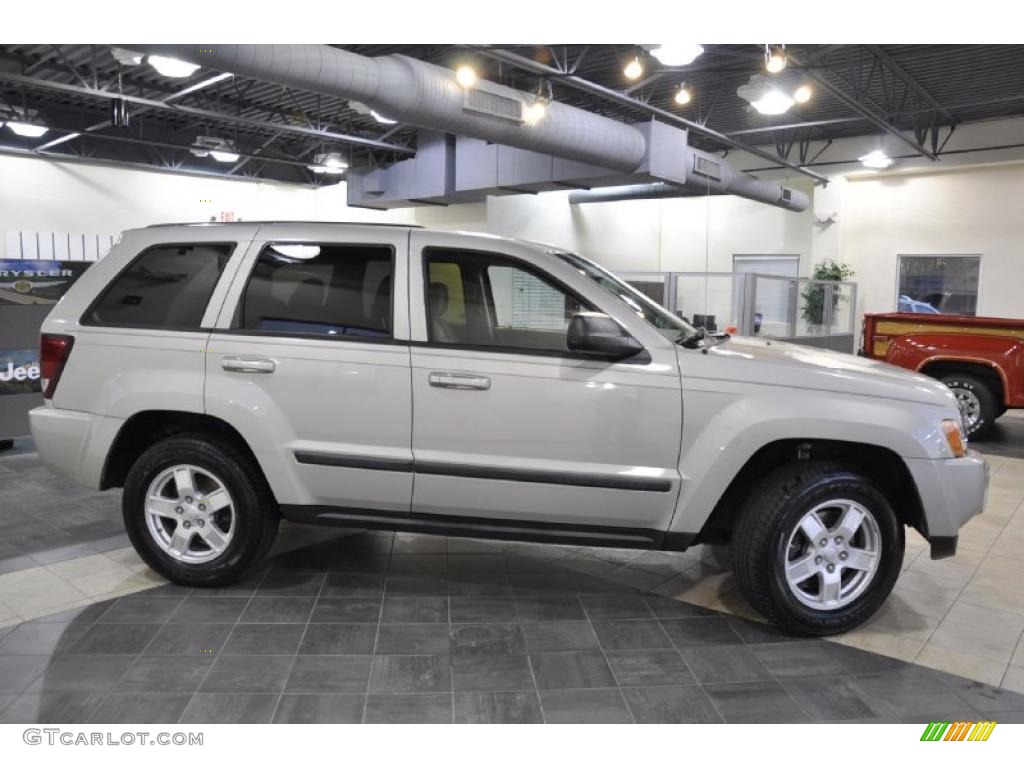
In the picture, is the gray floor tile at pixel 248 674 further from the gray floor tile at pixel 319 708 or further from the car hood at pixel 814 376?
the car hood at pixel 814 376

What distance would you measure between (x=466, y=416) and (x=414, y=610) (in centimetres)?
102

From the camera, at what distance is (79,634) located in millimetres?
3490

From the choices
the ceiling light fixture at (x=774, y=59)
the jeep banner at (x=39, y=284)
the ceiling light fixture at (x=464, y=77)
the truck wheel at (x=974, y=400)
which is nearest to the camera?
the jeep banner at (x=39, y=284)

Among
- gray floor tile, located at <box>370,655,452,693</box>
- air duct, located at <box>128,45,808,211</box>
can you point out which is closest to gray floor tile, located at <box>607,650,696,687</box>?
gray floor tile, located at <box>370,655,452,693</box>

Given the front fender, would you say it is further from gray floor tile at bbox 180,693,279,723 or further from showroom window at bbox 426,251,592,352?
gray floor tile at bbox 180,693,279,723

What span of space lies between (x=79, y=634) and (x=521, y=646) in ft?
6.49

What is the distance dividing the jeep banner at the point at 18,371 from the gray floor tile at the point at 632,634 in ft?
19.1

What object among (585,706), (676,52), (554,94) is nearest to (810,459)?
(585,706)

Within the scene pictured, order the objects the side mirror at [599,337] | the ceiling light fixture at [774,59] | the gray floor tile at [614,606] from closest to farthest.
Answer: the side mirror at [599,337]
the gray floor tile at [614,606]
the ceiling light fixture at [774,59]

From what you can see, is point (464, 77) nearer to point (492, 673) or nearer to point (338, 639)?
point (338, 639)

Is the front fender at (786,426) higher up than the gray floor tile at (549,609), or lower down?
higher up

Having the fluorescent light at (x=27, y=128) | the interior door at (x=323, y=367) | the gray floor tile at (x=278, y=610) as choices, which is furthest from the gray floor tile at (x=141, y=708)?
the fluorescent light at (x=27, y=128)

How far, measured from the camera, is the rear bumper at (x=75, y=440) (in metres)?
3.88
